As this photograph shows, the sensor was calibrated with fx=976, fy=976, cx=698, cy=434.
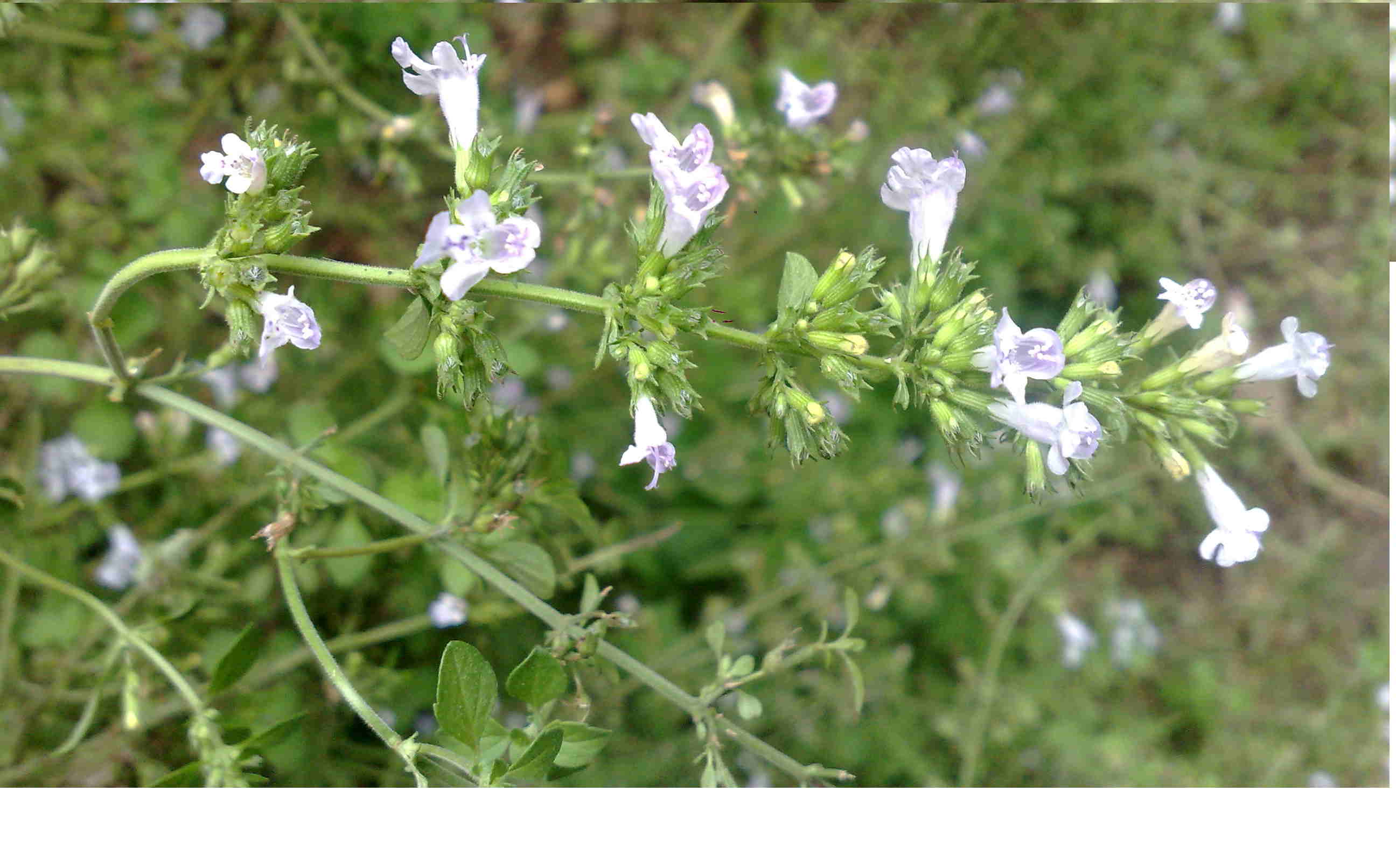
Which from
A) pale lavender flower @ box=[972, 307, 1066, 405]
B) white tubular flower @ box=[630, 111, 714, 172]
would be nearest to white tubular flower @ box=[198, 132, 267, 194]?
white tubular flower @ box=[630, 111, 714, 172]

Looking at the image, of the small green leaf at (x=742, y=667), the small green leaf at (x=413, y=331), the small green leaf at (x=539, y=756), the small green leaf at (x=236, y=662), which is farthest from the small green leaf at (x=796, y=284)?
the small green leaf at (x=236, y=662)

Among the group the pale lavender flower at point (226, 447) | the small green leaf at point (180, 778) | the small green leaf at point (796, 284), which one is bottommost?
the small green leaf at point (180, 778)

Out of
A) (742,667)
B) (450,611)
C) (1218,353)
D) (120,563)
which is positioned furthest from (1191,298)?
(120,563)

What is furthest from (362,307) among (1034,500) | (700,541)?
(1034,500)

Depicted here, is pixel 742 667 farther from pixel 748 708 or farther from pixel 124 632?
pixel 124 632

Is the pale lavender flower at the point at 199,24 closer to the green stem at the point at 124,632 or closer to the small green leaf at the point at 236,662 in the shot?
the green stem at the point at 124,632

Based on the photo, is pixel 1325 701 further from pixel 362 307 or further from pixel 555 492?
pixel 362 307
